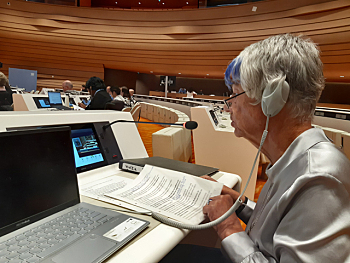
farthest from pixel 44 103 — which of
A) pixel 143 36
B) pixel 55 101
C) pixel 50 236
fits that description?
pixel 143 36

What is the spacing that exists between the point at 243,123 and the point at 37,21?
38.5 feet

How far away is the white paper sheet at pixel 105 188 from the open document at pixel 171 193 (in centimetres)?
2

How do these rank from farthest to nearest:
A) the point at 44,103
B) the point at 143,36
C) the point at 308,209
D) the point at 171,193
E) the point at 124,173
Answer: the point at 143,36 < the point at 44,103 < the point at 124,173 < the point at 171,193 < the point at 308,209

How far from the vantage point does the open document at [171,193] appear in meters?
Result: 0.76

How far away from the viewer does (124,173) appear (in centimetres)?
109

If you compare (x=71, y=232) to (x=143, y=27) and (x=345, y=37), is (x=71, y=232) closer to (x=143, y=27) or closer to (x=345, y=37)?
(x=345, y=37)

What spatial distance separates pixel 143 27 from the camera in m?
9.43

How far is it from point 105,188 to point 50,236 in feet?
1.07

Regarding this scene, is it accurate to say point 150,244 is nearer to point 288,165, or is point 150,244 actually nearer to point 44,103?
point 288,165

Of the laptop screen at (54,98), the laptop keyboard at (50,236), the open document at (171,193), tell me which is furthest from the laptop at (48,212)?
the laptop screen at (54,98)

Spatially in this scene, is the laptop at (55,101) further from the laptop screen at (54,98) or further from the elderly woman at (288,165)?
the elderly woman at (288,165)

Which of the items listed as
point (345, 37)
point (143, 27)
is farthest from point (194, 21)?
point (345, 37)

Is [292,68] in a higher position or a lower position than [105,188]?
higher

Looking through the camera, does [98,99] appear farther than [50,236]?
Yes
